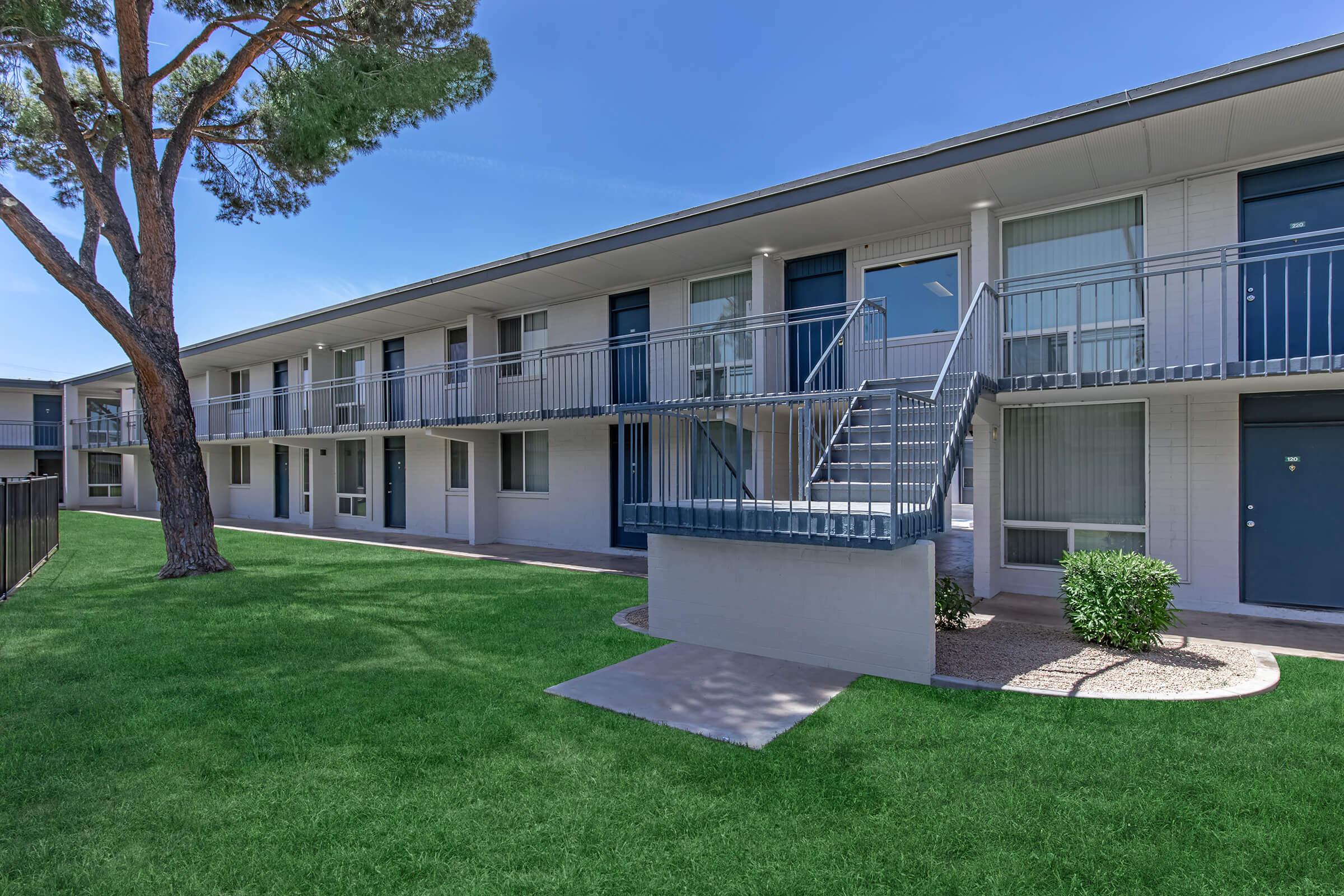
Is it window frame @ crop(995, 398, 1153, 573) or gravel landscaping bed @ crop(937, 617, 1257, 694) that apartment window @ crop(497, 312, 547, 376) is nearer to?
window frame @ crop(995, 398, 1153, 573)

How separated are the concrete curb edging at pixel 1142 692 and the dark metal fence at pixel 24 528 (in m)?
10.9

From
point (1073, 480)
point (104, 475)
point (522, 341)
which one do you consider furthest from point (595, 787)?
point (104, 475)

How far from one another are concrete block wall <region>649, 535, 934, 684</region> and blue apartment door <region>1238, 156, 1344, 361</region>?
5.13 metres

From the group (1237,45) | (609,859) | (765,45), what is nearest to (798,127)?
(765,45)

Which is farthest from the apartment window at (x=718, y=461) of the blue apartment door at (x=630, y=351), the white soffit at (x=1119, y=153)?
the white soffit at (x=1119, y=153)

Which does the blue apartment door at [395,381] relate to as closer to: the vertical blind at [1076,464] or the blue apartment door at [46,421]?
the vertical blind at [1076,464]

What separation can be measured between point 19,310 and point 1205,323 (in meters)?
65.2

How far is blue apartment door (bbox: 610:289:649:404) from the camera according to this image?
12.8 m

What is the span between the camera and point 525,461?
48.9 feet

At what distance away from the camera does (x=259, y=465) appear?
864 inches

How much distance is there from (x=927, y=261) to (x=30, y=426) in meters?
36.0

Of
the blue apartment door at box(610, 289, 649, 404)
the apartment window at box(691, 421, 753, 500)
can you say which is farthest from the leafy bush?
the blue apartment door at box(610, 289, 649, 404)

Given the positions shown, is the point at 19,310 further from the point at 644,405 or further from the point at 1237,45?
the point at 1237,45

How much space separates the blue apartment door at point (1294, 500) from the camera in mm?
7418
